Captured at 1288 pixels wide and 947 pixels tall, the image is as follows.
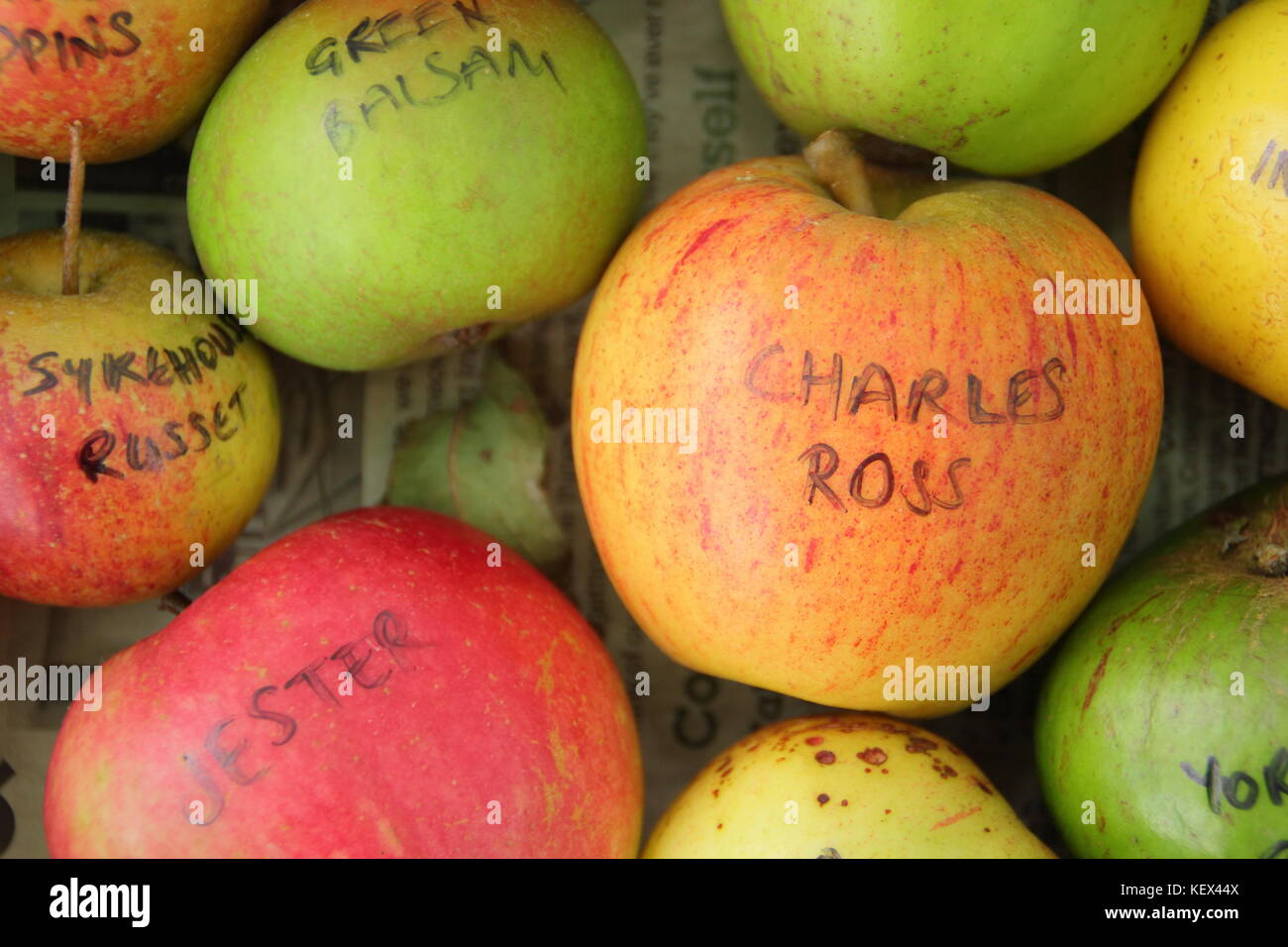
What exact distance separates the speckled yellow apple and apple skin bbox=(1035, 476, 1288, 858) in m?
0.07

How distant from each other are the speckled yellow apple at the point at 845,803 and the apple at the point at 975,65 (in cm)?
46

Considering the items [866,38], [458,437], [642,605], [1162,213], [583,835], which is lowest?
[583,835]

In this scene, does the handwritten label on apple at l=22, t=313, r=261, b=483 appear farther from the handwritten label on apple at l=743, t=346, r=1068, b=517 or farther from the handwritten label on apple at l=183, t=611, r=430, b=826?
the handwritten label on apple at l=743, t=346, r=1068, b=517

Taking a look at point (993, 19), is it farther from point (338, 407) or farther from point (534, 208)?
point (338, 407)

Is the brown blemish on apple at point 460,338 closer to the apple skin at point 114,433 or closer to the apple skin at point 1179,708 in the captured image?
the apple skin at point 114,433

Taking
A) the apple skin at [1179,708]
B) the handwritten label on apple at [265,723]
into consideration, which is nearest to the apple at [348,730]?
the handwritten label on apple at [265,723]

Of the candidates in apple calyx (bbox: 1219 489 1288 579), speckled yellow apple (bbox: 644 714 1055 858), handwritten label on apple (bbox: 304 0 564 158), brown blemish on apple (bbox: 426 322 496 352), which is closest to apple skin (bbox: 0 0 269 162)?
handwritten label on apple (bbox: 304 0 564 158)

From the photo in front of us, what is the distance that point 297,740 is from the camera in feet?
2.33

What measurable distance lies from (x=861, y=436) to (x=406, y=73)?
0.41 m

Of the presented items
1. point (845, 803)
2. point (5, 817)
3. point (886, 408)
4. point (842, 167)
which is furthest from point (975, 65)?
point (5, 817)

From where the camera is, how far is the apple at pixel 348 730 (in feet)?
2.31

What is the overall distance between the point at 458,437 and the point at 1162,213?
636 mm
